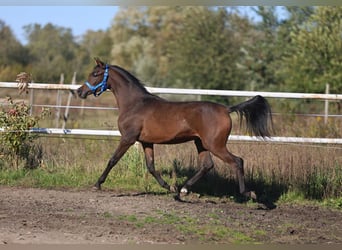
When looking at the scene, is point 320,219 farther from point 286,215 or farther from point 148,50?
point 148,50

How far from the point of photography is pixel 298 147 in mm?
10320

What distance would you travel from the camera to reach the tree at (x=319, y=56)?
23609 millimetres

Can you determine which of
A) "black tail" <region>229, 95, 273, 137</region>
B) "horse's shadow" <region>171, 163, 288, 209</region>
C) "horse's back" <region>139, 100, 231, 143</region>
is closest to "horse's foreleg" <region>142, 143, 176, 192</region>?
"horse's back" <region>139, 100, 231, 143</region>

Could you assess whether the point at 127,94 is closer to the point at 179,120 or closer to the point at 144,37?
the point at 179,120

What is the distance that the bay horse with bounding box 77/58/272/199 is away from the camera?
862 cm

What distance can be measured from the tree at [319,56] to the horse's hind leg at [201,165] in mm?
15288

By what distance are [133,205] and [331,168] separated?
358 centimetres

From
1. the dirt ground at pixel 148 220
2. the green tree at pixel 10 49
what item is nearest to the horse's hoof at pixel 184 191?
the dirt ground at pixel 148 220

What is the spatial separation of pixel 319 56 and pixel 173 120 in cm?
1707

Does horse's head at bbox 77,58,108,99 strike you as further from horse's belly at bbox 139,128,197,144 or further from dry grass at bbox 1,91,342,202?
dry grass at bbox 1,91,342,202

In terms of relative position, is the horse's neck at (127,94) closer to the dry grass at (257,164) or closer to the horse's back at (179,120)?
the horse's back at (179,120)

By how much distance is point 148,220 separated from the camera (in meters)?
7.32

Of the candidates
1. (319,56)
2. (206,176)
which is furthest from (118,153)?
(319,56)

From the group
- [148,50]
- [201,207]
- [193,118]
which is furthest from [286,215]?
[148,50]
